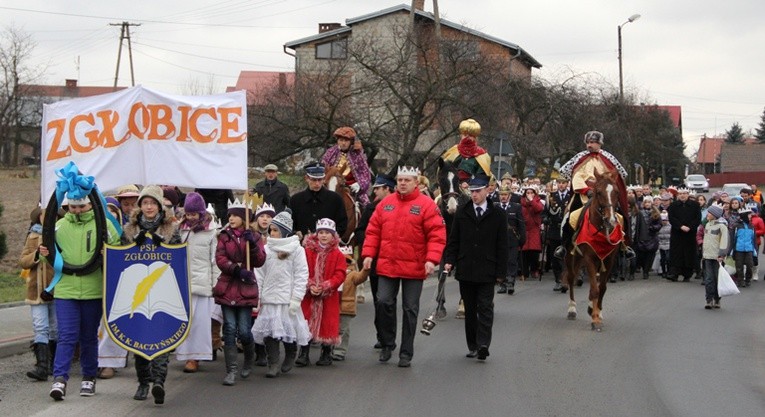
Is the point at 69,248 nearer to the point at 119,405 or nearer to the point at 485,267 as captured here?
the point at 119,405

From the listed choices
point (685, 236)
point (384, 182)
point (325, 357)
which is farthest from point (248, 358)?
point (685, 236)

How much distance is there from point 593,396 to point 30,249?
5526 millimetres

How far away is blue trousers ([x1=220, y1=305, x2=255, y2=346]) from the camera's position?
10594 millimetres

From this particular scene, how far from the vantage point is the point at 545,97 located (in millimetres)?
43875

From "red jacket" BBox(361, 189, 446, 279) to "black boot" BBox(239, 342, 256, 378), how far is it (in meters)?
1.66

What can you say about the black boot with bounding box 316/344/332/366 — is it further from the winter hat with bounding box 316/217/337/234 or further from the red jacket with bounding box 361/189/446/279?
the winter hat with bounding box 316/217/337/234

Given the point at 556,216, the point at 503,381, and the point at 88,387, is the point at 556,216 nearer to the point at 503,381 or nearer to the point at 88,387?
the point at 503,381

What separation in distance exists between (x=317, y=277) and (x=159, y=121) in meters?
2.28

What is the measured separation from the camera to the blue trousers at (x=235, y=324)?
10.6m

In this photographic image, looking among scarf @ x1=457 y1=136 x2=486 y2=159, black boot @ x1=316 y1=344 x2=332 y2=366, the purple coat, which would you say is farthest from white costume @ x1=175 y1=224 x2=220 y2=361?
the purple coat

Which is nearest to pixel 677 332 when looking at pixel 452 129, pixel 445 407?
pixel 445 407

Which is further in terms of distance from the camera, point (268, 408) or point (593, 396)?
point (593, 396)

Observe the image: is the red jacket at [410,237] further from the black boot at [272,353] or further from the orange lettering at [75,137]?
the orange lettering at [75,137]

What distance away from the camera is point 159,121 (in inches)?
449
